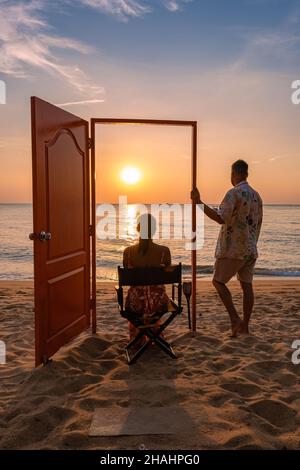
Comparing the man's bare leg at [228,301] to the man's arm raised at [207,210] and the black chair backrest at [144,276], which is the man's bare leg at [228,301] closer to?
the man's arm raised at [207,210]

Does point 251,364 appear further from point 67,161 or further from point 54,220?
point 67,161

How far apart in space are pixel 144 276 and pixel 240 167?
1.78 meters

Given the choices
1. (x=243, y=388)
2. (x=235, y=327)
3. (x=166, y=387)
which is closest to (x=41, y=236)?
(x=166, y=387)

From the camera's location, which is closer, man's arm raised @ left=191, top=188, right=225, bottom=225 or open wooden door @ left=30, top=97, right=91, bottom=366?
open wooden door @ left=30, top=97, right=91, bottom=366

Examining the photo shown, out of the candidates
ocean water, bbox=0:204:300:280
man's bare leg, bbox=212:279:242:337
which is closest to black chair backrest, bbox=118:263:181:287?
man's bare leg, bbox=212:279:242:337

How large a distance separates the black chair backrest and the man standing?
0.97 m

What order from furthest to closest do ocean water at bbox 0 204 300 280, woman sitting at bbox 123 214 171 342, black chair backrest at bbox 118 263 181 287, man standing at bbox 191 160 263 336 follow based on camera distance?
ocean water at bbox 0 204 300 280
man standing at bbox 191 160 263 336
woman sitting at bbox 123 214 171 342
black chair backrest at bbox 118 263 181 287

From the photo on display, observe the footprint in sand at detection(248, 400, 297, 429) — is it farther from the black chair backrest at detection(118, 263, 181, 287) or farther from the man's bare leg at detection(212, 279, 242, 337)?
the man's bare leg at detection(212, 279, 242, 337)

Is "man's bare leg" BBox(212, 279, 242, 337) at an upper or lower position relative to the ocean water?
upper

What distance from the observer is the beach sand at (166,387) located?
2.68 metres

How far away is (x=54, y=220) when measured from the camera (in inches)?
163

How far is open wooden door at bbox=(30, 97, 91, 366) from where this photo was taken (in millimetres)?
3801

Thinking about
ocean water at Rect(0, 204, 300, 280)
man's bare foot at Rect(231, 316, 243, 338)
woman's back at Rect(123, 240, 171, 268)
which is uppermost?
woman's back at Rect(123, 240, 171, 268)
